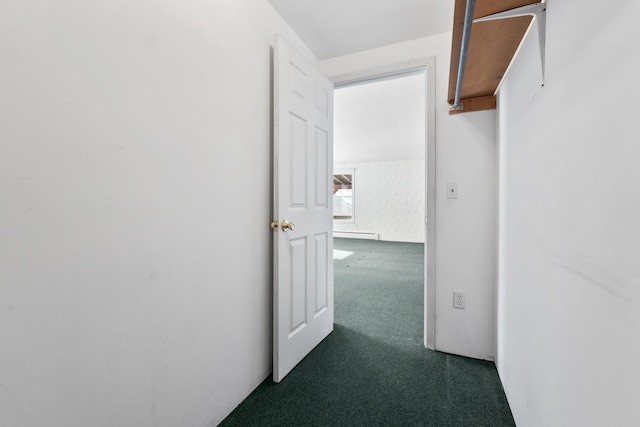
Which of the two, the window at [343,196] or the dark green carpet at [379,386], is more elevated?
the window at [343,196]

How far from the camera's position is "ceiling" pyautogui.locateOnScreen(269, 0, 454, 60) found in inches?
65.9

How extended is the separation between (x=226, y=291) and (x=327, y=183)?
1.14 metres

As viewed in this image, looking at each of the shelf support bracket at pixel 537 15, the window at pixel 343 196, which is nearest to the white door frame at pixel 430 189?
the shelf support bracket at pixel 537 15

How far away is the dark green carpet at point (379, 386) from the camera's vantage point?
53.5 inches

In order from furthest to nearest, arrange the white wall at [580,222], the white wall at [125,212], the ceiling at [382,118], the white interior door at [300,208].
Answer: the ceiling at [382,118]
the white interior door at [300,208]
the white wall at [125,212]
the white wall at [580,222]

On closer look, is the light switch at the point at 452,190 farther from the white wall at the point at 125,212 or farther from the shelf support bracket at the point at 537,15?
the white wall at the point at 125,212

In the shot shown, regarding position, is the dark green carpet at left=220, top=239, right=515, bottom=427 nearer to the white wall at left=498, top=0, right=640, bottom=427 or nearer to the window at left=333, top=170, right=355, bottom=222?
the white wall at left=498, top=0, right=640, bottom=427

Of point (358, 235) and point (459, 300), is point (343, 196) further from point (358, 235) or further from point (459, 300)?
point (459, 300)

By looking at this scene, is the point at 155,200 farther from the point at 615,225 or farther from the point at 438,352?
the point at 438,352

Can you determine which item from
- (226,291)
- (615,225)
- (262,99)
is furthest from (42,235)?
(615,225)

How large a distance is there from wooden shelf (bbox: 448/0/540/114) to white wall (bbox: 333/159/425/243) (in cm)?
581

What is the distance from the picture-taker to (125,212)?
0.92m

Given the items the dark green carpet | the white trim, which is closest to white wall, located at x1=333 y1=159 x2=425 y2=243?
the white trim

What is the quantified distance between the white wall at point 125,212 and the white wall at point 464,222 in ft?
4.27
